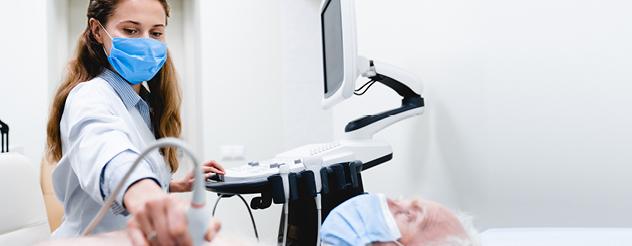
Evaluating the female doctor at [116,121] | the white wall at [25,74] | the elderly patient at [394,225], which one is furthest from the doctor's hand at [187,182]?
the white wall at [25,74]

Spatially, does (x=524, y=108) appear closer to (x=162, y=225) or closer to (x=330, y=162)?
(x=330, y=162)

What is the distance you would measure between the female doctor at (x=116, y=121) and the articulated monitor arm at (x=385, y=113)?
47 centimetres

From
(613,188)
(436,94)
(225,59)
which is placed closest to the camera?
(613,188)

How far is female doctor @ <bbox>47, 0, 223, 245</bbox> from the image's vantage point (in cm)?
71

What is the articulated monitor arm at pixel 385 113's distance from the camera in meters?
1.50

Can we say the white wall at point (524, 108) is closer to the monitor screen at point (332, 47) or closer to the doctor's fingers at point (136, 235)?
the monitor screen at point (332, 47)

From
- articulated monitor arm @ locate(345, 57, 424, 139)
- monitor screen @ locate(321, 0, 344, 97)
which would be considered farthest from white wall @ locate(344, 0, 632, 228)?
monitor screen @ locate(321, 0, 344, 97)

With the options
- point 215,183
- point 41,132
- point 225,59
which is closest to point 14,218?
point 215,183

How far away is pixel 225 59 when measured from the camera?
9.43 ft

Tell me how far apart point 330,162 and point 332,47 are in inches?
17.0

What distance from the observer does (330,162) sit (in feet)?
4.42

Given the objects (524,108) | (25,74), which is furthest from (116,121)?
(25,74)

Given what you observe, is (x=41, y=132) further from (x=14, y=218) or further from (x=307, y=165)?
(x=307, y=165)

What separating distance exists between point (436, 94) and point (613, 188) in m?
0.65
